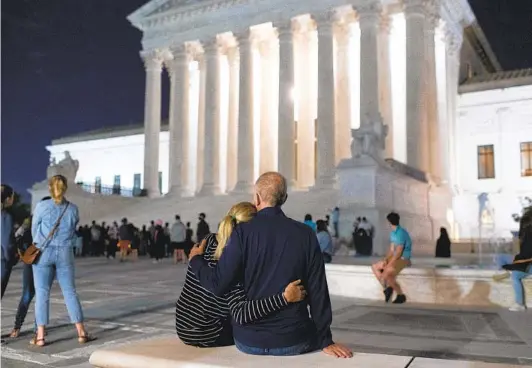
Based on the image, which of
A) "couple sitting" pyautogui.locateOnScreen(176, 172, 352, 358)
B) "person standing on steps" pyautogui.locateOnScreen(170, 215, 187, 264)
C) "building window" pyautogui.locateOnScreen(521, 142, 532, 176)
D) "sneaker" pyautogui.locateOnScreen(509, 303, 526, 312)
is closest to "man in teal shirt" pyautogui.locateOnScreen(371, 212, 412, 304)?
"sneaker" pyautogui.locateOnScreen(509, 303, 526, 312)

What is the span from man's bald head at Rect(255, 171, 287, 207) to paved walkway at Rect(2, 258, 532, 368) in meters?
2.67

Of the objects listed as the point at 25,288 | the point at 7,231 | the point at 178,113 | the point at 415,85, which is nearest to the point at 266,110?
the point at 178,113

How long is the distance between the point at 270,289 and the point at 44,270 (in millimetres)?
3455

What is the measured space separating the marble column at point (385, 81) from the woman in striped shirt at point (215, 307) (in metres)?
27.5

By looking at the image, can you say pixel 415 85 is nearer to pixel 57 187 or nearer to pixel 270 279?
pixel 57 187

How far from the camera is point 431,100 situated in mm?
30203

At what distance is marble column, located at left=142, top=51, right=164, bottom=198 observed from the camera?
37.3m

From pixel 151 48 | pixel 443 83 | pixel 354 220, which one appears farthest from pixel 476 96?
pixel 151 48

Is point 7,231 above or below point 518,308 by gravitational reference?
above

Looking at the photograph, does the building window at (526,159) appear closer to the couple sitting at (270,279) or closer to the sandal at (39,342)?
the sandal at (39,342)

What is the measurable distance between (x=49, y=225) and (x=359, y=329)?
370cm

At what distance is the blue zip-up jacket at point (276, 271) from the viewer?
10.9ft

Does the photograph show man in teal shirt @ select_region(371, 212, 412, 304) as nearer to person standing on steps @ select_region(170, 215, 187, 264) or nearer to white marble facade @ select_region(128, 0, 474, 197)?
person standing on steps @ select_region(170, 215, 187, 264)

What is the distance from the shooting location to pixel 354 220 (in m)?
20.7
